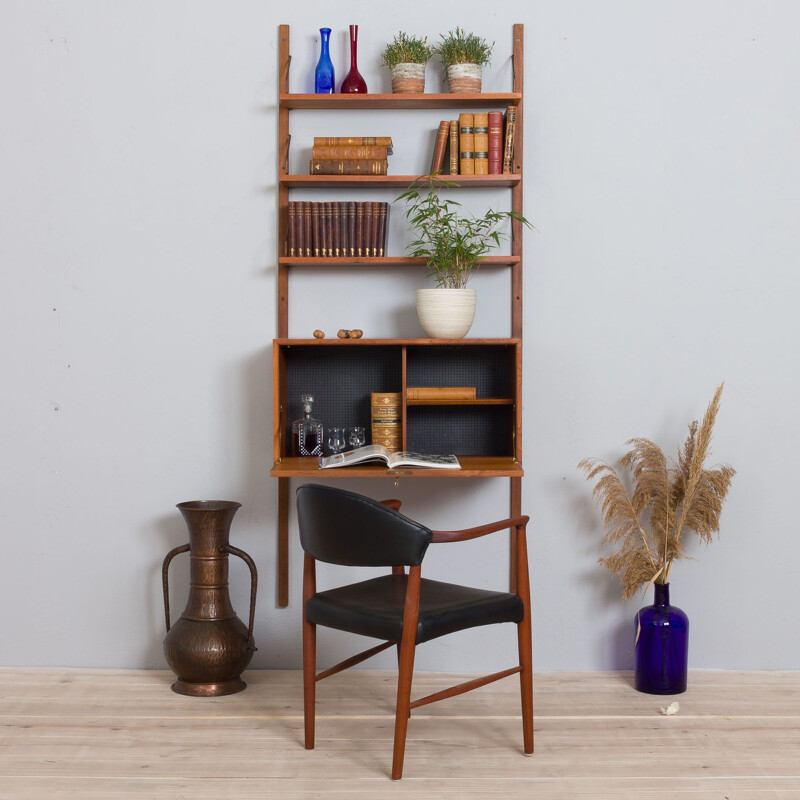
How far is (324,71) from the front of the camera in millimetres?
3432

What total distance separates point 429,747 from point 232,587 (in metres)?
1.13

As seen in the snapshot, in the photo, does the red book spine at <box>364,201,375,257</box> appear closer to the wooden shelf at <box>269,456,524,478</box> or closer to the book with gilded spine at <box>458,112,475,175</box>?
the book with gilded spine at <box>458,112,475,175</box>

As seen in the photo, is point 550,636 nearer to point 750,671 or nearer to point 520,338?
point 750,671

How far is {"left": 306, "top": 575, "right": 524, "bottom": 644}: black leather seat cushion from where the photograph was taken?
2.58 meters

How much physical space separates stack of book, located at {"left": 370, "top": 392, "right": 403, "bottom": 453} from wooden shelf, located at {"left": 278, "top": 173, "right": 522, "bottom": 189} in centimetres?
77

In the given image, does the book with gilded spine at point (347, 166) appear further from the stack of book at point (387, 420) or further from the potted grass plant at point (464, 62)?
the stack of book at point (387, 420)

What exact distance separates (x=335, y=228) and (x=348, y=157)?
0.25 m

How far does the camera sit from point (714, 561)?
360 centimetres

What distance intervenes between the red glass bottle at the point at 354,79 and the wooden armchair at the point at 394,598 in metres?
1.54

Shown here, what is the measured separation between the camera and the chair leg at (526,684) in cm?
278

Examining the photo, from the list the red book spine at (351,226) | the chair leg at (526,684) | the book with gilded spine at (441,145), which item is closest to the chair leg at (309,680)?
the chair leg at (526,684)

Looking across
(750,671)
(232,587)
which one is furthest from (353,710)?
(750,671)

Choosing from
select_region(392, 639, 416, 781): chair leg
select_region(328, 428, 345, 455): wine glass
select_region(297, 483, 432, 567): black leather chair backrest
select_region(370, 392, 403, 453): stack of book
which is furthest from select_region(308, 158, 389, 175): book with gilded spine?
select_region(392, 639, 416, 781): chair leg

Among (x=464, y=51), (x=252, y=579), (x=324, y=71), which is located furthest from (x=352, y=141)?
(x=252, y=579)
